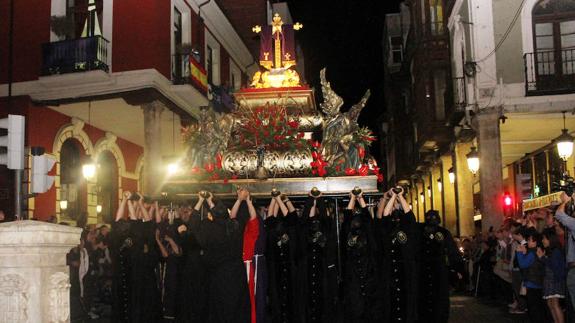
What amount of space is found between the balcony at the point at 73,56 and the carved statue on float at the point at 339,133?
9668 mm

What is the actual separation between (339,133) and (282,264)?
2129mm

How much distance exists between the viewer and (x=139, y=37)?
19.5 metres

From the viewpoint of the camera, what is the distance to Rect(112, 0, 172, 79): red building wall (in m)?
19.2

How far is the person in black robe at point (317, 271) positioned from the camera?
9.44 metres

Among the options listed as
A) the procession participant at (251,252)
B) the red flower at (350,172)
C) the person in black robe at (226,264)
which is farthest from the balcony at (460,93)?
the person in black robe at (226,264)

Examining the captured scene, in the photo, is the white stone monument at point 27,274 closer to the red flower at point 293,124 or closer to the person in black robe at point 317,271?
the person in black robe at point 317,271

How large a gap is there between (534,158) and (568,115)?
6.18m

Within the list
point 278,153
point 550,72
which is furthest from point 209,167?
point 550,72

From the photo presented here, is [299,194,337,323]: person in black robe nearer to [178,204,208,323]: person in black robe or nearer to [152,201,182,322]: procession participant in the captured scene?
[178,204,208,323]: person in black robe

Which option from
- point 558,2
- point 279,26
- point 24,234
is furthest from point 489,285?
point 24,234

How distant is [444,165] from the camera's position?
28.7 meters

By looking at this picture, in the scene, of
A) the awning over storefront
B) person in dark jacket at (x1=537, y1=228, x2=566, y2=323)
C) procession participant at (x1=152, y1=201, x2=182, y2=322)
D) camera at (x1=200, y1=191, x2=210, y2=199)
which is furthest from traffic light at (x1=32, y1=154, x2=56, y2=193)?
the awning over storefront

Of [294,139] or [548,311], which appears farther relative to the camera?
[548,311]

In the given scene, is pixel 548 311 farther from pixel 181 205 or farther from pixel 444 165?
pixel 444 165
